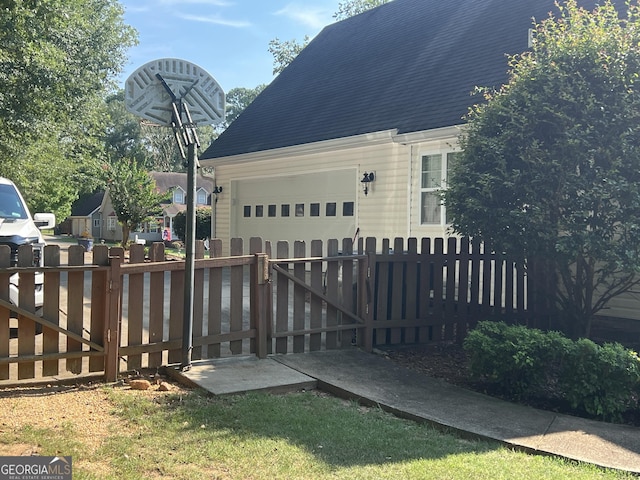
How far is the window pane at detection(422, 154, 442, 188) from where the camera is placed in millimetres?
10664

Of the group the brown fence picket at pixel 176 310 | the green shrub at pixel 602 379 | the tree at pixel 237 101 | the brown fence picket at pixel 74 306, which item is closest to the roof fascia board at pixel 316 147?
the brown fence picket at pixel 176 310

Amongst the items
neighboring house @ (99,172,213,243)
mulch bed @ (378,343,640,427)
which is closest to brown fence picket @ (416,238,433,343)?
mulch bed @ (378,343,640,427)

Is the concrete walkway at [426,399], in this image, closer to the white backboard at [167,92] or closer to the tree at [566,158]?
the tree at [566,158]

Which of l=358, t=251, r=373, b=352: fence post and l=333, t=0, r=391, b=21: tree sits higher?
l=333, t=0, r=391, b=21: tree

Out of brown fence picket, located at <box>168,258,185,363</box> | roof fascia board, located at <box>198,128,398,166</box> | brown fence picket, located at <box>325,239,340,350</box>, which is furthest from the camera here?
roof fascia board, located at <box>198,128,398,166</box>

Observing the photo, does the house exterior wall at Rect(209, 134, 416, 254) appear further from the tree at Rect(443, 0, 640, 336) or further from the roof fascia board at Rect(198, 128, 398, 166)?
the tree at Rect(443, 0, 640, 336)

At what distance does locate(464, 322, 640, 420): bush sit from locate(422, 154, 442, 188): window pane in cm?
528

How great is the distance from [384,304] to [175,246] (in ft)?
90.4

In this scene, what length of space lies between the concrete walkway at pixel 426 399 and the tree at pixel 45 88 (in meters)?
5.07

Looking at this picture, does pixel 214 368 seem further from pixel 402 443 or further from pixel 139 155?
pixel 139 155

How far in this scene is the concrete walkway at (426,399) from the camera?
4191 mm

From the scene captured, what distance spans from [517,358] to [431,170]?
20.2 feet

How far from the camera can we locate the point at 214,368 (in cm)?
544

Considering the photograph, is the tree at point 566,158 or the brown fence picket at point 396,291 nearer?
the tree at point 566,158
